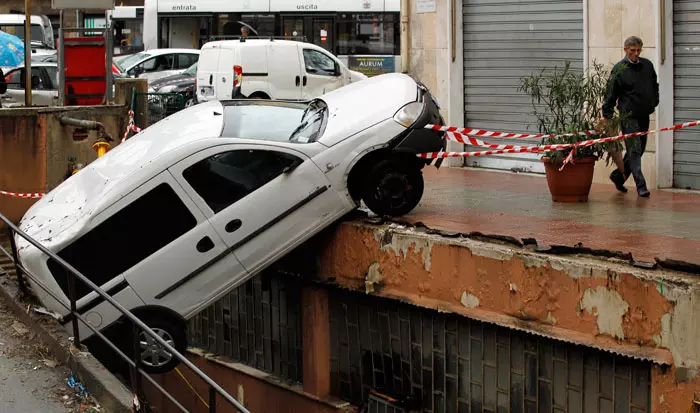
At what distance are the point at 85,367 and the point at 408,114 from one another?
12.8 feet

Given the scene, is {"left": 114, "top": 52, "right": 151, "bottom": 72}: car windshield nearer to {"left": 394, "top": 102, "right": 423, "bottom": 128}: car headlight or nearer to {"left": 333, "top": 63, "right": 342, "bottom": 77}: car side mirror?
{"left": 333, "top": 63, "right": 342, "bottom": 77}: car side mirror

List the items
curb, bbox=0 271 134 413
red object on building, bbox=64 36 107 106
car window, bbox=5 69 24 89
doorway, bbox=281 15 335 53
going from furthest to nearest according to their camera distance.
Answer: doorway, bbox=281 15 335 53
car window, bbox=5 69 24 89
red object on building, bbox=64 36 107 106
curb, bbox=0 271 134 413

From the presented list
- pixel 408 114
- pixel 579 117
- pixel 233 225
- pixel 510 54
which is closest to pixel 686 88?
pixel 579 117

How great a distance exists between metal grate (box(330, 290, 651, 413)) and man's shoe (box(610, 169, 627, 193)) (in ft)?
12.0

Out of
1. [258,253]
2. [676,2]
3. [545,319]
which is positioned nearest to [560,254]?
[545,319]

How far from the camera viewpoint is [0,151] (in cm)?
1455

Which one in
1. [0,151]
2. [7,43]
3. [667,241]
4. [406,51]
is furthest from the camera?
[7,43]

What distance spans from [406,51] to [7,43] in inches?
351

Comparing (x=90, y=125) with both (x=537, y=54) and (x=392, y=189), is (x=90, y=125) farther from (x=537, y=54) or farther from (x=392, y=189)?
(x=537, y=54)

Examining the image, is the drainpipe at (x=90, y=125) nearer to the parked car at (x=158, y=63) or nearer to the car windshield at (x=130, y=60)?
the parked car at (x=158, y=63)

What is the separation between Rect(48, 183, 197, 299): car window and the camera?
9.52m

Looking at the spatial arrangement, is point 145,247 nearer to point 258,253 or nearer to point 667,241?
point 258,253

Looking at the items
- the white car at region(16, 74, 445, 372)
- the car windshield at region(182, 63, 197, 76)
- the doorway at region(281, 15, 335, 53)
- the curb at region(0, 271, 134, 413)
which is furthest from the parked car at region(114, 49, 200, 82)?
the curb at region(0, 271, 134, 413)

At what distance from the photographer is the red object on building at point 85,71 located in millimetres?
16469
